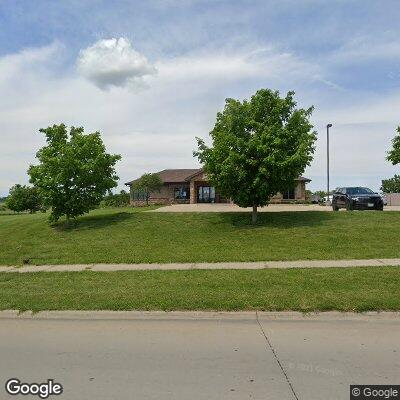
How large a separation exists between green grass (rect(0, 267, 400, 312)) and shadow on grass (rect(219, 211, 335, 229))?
849 cm

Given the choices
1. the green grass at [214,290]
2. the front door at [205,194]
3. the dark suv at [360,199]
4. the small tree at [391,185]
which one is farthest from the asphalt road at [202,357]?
the small tree at [391,185]

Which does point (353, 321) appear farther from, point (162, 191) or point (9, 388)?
point (162, 191)

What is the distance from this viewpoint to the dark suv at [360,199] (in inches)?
920

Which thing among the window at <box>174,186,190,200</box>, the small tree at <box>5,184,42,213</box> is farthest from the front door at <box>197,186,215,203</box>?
the small tree at <box>5,184,42,213</box>

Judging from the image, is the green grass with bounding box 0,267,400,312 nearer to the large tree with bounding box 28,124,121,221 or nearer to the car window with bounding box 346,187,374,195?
the large tree with bounding box 28,124,121,221

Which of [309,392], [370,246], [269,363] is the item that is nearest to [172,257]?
[370,246]

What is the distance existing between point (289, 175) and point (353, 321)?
40.4ft

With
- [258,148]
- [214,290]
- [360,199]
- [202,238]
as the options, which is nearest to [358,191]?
[360,199]

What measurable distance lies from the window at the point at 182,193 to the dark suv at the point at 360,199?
76.0ft

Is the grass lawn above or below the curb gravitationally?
above

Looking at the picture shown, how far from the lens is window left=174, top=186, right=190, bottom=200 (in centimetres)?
4600

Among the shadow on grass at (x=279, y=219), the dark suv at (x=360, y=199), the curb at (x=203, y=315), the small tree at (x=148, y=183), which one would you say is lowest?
the curb at (x=203, y=315)

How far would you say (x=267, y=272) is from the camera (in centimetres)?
990

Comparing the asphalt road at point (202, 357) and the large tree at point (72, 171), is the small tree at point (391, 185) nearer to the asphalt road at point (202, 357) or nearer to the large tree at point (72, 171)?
the large tree at point (72, 171)
